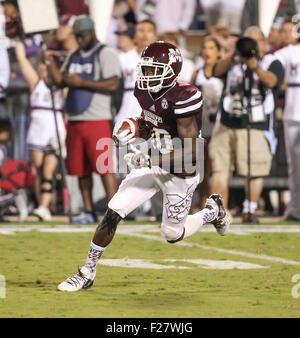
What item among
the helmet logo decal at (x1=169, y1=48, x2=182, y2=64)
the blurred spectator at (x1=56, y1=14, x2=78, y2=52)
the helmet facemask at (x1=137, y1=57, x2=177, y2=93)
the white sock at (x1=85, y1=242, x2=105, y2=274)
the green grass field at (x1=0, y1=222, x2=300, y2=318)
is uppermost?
the helmet logo decal at (x1=169, y1=48, x2=182, y2=64)

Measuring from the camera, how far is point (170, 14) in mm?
12508

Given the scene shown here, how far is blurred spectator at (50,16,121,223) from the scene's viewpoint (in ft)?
33.6

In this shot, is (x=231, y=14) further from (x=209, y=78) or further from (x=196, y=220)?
(x=196, y=220)

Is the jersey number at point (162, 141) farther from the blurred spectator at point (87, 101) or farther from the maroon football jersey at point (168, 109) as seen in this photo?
the blurred spectator at point (87, 101)

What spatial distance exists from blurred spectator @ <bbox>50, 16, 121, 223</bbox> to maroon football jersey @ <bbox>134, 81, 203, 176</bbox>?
11.8 feet

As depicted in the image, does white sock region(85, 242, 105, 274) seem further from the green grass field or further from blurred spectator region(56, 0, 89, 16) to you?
blurred spectator region(56, 0, 89, 16)

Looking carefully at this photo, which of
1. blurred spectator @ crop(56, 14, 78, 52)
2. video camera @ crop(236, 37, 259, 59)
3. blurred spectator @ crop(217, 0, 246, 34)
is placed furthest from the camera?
blurred spectator @ crop(217, 0, 246, 34)

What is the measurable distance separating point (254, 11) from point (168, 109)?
5634mm

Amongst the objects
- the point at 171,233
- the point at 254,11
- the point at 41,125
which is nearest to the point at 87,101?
the point at 41,125

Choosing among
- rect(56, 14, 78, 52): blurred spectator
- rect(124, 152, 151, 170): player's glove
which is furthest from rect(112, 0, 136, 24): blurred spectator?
rect(124, 152, 151, 170): player's glove

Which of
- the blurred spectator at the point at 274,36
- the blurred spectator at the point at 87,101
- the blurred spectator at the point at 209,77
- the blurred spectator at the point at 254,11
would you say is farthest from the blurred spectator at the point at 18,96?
the blurred spectator at the point at 274,36

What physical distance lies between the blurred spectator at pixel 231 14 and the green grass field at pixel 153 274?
312 cm
